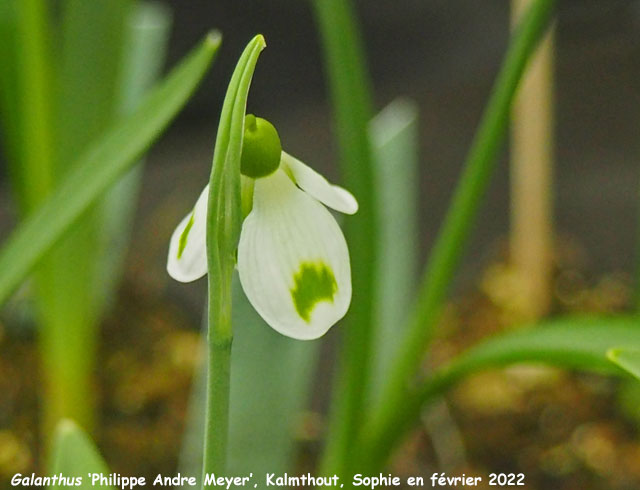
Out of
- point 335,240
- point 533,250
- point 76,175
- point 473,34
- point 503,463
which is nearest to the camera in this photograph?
point 335,240

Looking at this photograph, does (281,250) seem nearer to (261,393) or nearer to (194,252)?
(194,252)

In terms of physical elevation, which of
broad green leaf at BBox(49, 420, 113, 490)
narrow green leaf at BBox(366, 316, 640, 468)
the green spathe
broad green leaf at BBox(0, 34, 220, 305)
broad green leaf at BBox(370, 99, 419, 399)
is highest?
broad green leaf at BBox(370, 99, 419, 399)

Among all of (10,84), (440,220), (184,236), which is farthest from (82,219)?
(440,220)

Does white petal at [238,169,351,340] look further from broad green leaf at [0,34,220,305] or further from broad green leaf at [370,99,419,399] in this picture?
broad green leaf at [370,99,419,399]

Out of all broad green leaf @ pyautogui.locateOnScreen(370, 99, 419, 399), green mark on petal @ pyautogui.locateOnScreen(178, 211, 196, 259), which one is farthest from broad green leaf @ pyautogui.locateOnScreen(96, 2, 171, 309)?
green mark on petal @ pyautogui.locateOnScreen(178, 211, 196, 259)

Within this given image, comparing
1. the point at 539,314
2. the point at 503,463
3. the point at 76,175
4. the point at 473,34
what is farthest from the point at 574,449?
the point at 473,34

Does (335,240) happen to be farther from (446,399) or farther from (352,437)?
(446,399)
